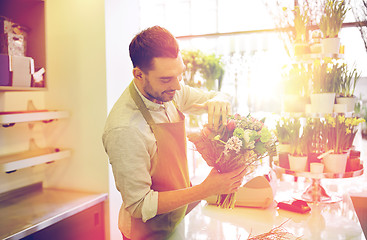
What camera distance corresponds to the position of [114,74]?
262cm

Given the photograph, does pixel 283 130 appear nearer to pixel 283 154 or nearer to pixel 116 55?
pixel 283 154

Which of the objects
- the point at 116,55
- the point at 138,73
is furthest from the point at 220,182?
the point at 116,55

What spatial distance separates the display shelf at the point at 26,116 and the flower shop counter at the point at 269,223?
4.26 ft

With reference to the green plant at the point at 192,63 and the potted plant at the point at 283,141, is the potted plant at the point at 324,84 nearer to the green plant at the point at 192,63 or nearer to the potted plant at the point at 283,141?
the potted plant at the point at 283,141

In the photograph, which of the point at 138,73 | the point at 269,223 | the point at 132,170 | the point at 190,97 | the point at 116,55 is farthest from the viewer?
the point at 116,55

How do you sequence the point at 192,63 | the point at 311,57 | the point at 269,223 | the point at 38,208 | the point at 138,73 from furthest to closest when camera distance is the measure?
the point at 192,63
the point at 38,208
the point at 311,57
the point at 269,223
the point at 138,73

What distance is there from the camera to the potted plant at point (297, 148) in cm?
207

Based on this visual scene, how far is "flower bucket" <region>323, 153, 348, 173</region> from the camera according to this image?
2.01 metres

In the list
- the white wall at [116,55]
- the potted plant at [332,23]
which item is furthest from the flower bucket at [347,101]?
the white wall at [116,55]

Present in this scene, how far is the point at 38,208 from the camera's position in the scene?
2230mm

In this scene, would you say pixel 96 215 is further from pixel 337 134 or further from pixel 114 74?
pixel 337 134

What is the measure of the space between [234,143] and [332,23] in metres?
1.27

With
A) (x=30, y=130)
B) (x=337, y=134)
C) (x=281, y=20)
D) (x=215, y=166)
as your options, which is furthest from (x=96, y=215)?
(x=281, y=20)

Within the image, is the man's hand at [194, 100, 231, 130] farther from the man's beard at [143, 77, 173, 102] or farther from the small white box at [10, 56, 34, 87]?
the small white box at [10, 56, 34, 87]
